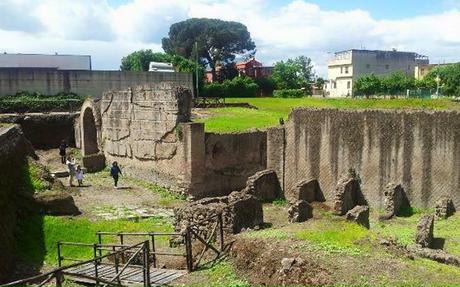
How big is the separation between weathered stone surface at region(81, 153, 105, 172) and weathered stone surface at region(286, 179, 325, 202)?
1017 cm

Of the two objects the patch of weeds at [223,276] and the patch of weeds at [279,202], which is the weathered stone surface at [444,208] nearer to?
the patch of weeds at [279,202]

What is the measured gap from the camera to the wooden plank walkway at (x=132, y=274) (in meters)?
10.2

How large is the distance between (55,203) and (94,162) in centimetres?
1060

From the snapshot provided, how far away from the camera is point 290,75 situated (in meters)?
59.6

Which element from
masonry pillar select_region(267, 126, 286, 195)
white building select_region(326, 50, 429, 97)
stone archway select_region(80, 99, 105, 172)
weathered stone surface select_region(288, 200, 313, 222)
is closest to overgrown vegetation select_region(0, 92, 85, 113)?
stone archway select_region(80, 99, 105, 172)

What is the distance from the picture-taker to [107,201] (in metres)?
19.4

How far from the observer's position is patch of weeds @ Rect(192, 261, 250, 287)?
32.2ft

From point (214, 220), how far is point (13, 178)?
5.97 m

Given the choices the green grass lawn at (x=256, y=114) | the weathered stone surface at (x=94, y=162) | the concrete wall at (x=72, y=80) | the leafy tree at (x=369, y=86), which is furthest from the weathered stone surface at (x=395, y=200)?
the leafy tree at (x=369, y=86)

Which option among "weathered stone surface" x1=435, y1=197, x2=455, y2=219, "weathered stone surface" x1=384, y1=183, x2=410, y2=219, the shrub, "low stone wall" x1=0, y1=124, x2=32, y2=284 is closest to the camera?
"low stone wall" x1=0, y1=124, x2=32, y2=284

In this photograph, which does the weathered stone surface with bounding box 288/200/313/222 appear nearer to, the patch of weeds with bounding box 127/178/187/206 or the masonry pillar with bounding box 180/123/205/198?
the patch of weeds with bounding box 127/178/187/206

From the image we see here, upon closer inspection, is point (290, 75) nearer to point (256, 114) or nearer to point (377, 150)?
point (256, 114)

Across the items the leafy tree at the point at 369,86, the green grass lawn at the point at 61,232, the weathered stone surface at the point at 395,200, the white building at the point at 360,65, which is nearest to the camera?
the green grass lawn at the point at 61,232

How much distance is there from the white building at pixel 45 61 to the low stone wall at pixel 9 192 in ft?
90.0
